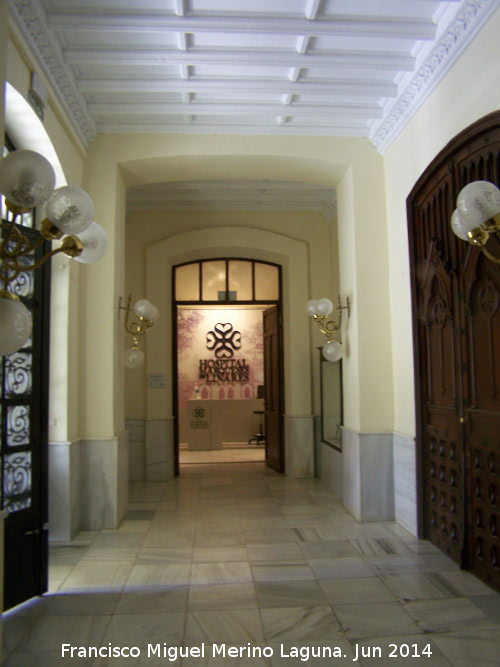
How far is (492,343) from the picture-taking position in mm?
4133

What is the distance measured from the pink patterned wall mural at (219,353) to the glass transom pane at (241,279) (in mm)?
4376

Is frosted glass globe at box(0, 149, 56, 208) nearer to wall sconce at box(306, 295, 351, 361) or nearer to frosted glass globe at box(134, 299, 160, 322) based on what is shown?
frosted glass globe at box(134, 299, 160, 322)

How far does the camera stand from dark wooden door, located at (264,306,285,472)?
9.24m

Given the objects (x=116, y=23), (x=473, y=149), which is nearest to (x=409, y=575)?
(x=473, y=149)

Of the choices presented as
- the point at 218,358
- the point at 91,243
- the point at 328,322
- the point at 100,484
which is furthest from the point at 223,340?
the point at 91,243

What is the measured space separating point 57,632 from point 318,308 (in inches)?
185

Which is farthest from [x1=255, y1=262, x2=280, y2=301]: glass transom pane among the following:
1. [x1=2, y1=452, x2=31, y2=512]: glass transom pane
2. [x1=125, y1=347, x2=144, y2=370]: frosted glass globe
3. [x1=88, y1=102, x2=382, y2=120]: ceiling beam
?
[x1=2, y1=452, x2=31, y2=512]: glass transom pane

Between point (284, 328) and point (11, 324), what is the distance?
6.86 metres

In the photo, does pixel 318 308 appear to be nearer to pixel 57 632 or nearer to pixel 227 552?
pixel 227 552

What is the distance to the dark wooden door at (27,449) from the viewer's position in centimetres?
395

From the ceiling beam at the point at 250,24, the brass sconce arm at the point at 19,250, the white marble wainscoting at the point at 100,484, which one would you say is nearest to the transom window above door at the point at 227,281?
the white marble wainscoting at the point at 100,484

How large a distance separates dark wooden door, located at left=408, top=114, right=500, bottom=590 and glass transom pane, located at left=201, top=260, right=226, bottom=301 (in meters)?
→ 4.43

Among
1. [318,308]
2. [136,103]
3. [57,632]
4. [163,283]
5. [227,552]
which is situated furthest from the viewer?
[163,283]

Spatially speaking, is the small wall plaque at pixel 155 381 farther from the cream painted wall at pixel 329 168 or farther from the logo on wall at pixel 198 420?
the logo on wall at pixel 198 420
